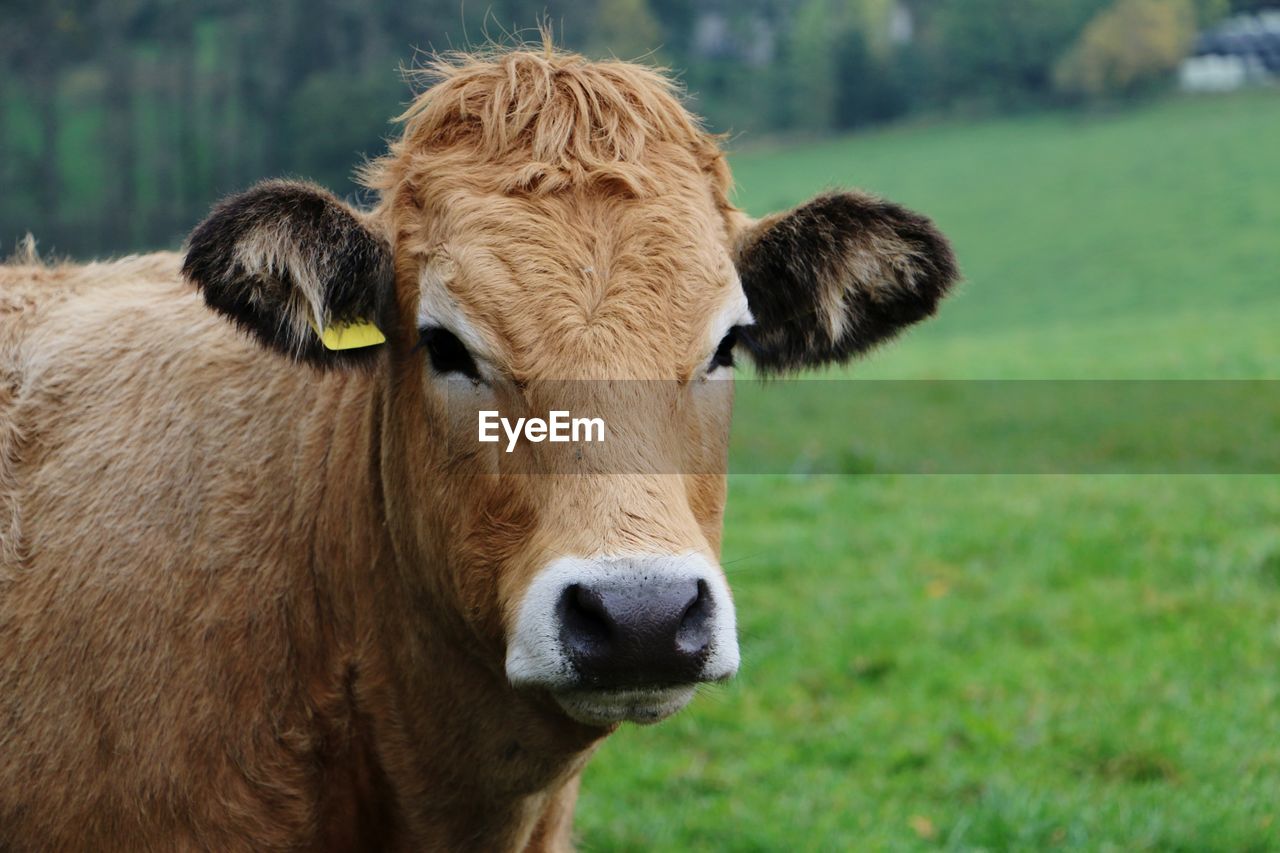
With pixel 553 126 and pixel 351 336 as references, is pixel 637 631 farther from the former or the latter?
pixel 553 126

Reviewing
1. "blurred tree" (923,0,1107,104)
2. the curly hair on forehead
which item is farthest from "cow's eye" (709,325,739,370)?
"blurred tree" (923,0,1107,104)

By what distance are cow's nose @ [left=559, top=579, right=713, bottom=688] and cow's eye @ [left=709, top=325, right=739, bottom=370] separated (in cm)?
82

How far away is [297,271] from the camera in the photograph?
336cm

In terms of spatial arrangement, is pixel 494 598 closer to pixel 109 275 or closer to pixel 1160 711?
pixel 109 275

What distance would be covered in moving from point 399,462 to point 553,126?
39.1 inches

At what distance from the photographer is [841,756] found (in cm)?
609

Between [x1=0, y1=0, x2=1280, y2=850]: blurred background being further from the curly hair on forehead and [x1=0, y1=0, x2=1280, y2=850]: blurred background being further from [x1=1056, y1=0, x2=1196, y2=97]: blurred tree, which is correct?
the curly hair on forehead

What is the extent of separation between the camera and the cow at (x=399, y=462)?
10.2 feet

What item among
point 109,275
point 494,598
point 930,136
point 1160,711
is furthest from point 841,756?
point 930,136

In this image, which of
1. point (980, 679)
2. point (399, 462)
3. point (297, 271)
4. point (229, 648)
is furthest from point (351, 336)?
point (980, 679)

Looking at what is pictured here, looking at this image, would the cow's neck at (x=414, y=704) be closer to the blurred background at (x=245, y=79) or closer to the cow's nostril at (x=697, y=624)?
the cow's nostril at (x=697, y=624)

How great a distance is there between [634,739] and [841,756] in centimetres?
101

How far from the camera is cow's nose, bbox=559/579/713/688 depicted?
264cm

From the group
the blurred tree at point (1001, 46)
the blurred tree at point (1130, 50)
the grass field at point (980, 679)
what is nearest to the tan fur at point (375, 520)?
the grass field at point (980, 679)
